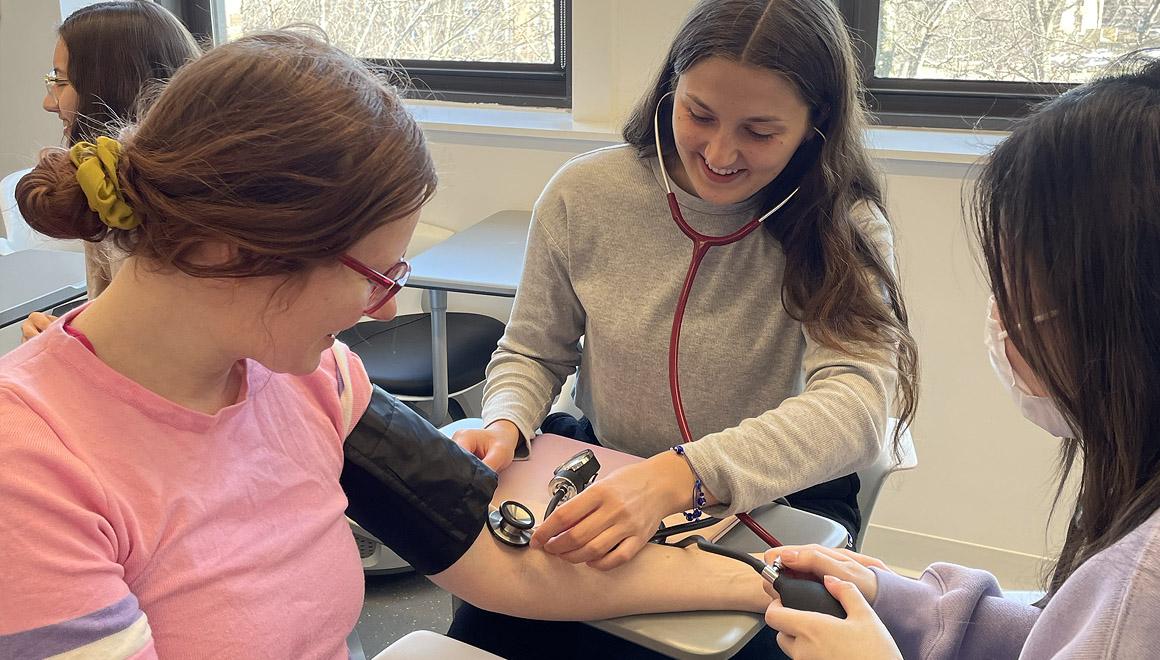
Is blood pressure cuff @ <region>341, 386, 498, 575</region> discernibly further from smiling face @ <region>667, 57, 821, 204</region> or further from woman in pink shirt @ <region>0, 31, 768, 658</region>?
smiling face @ <region>667, 57, 821, 204</region>

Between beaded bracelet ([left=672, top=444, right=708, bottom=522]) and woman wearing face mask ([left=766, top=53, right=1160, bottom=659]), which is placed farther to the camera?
beaded bracelet ([left=672, top=444, right=708, bottom=522])

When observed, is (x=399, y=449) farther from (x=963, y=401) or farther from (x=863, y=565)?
(x=963, y=401)

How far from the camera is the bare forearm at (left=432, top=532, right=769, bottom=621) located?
108 cm

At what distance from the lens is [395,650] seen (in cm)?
106

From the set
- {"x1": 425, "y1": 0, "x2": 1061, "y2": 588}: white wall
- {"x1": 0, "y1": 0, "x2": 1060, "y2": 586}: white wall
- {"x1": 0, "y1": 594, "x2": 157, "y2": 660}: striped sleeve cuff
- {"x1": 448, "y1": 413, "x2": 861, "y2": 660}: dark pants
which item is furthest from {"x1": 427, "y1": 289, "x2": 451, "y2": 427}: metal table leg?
{"x1": 0, "y1": 594, "x2": 157, "y2": 660}: striped sleeve cuff

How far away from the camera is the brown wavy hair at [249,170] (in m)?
0.82

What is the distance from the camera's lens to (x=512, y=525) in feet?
3.91

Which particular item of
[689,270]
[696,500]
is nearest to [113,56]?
[689,270]

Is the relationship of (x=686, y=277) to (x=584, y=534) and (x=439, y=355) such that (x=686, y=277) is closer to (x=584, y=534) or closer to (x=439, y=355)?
(x=584, y=534)

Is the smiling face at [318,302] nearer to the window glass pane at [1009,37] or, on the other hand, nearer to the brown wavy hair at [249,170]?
the brown wavy hair at [249,170]

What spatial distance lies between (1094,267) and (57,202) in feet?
2.86

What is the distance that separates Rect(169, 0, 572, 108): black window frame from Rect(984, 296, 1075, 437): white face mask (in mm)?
2043

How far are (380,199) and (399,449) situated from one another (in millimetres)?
355

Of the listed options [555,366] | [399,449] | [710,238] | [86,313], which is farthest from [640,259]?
[86,313]
